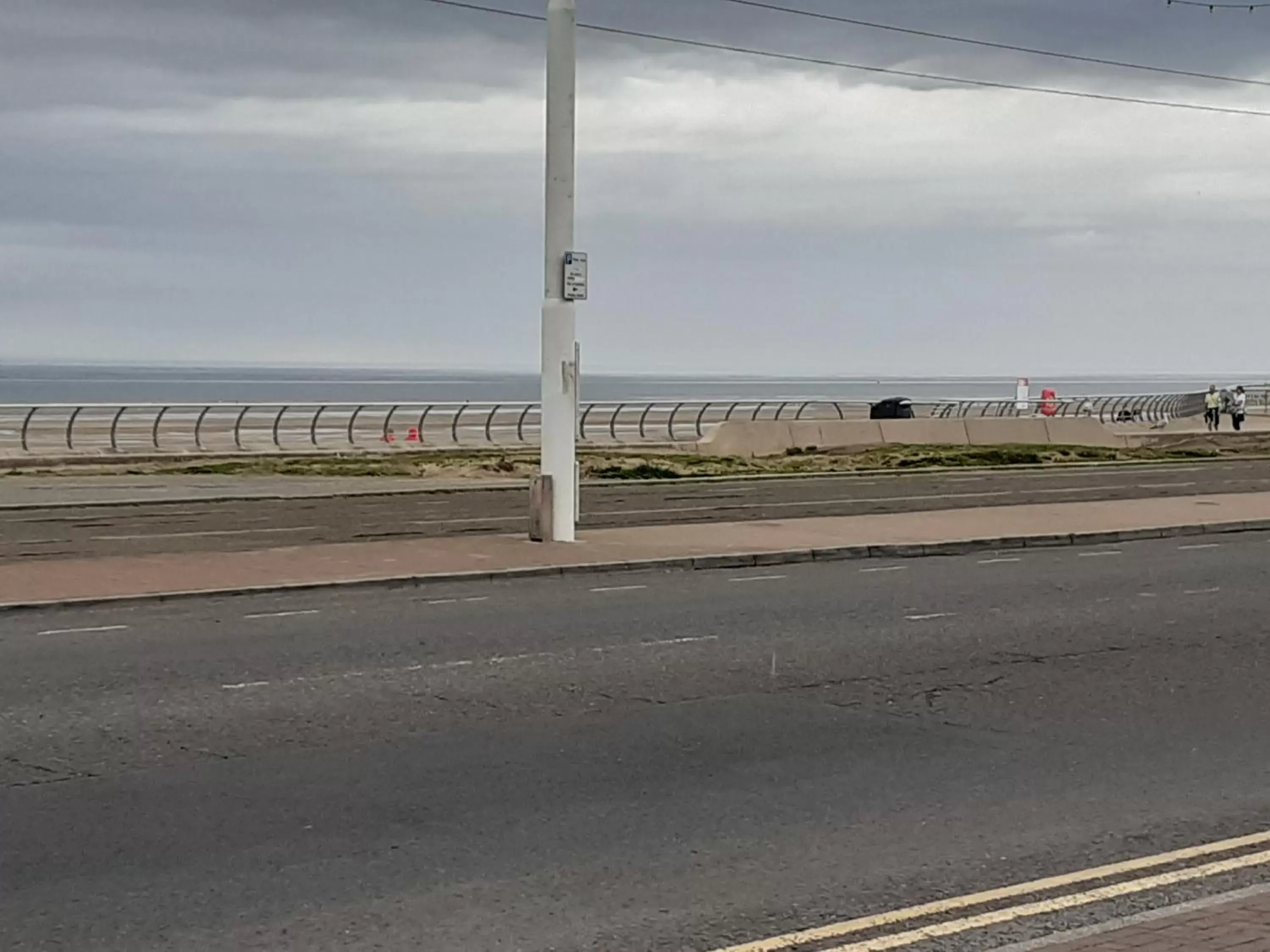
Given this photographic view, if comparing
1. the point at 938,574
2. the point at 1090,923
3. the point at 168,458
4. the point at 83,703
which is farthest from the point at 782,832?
the point at 168,458

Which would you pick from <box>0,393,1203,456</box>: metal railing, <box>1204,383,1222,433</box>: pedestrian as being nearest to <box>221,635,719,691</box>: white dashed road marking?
<box>0,393,1203,456</box>: metal railing

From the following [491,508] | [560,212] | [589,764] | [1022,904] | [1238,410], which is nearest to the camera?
[1022,904]

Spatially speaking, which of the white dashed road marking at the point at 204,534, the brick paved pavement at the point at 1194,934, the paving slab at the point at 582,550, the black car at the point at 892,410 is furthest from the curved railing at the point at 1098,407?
the brick paved pavement at the point at 1194,934

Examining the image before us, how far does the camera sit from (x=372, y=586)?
15352 millimetres

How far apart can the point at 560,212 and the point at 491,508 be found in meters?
7.79

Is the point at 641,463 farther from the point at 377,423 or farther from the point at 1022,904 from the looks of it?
the point at 1022,904

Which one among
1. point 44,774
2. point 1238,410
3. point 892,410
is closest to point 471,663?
point 44,774

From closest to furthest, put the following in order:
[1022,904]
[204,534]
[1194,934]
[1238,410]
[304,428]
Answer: [1194,934] → [1022,904] → [204,534] → [304,428] → [1238,410]

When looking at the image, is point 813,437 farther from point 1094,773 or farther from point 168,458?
point 1094,773

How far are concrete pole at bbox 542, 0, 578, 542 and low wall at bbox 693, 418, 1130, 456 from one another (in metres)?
25.3

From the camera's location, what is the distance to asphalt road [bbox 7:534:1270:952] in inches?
247

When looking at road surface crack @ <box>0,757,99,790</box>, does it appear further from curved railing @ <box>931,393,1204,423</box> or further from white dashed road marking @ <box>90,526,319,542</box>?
curved railing @ <box>931,393,1204,423</box>

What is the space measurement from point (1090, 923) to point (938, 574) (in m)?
10.7

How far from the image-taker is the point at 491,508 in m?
25.1
